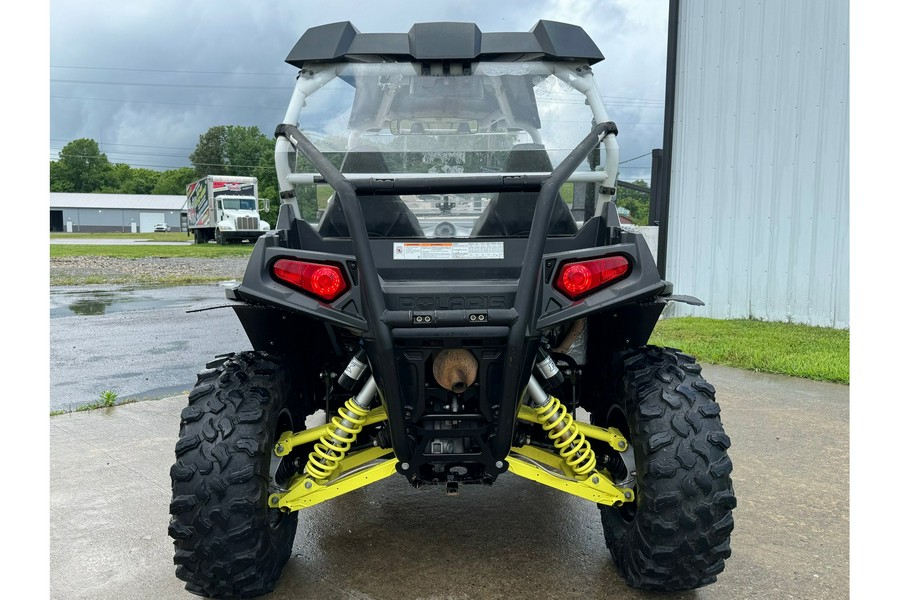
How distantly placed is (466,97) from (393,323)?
1.38m

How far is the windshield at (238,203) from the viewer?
3694 cm

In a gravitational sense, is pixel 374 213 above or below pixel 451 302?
above

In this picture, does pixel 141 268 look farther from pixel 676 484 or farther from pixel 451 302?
pixel 676 484

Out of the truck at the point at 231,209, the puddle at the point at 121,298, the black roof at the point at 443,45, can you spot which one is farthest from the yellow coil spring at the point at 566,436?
the truck at the point at 231,209

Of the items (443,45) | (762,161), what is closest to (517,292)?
(443,45)

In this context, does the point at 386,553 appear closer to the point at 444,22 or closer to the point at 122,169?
the point at 444,22

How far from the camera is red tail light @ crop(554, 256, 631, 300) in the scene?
2.54 meters

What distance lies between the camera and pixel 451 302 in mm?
2389

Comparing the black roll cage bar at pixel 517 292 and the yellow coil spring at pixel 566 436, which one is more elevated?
the black roll cage bar at pixel 517 292

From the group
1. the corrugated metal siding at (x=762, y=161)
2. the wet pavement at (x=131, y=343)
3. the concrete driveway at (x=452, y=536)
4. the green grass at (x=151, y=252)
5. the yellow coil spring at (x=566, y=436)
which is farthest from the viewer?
the green grass at (x=151, y=252)

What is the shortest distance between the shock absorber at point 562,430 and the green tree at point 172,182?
336ft

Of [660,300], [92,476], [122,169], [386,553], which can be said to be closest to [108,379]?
[92,476]

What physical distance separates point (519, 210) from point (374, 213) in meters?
0.57

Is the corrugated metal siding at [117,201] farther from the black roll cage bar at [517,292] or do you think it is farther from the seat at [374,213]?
the black roll cage bar at [517,292]
